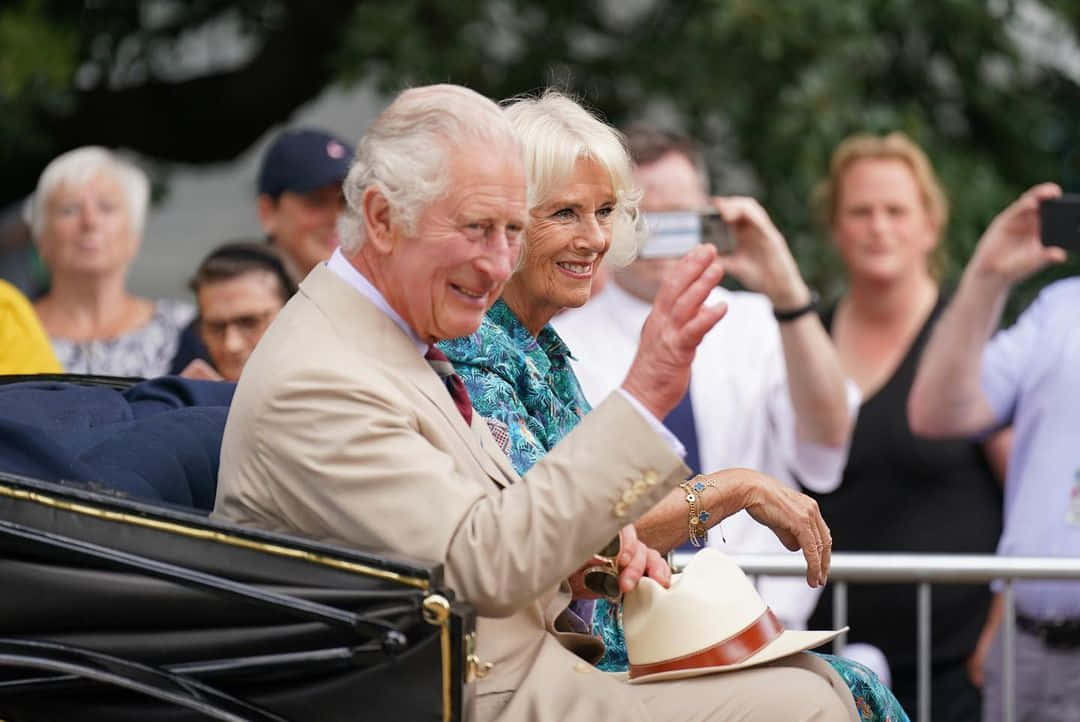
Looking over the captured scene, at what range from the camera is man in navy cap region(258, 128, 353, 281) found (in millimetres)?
5148

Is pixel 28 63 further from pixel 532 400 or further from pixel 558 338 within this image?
pixel 532 400

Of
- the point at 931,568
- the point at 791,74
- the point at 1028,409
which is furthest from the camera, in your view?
the point at 791,74

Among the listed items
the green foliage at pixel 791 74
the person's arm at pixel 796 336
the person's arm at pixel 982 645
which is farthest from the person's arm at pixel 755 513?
the green foliage at pixel 791 74

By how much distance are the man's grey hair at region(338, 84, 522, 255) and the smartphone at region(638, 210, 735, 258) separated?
2.22 meters

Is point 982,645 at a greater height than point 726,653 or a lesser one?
lesser

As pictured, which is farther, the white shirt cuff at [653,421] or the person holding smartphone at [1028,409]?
the person holding smartphone at [1028,409]

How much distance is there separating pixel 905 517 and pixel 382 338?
2.71 meters

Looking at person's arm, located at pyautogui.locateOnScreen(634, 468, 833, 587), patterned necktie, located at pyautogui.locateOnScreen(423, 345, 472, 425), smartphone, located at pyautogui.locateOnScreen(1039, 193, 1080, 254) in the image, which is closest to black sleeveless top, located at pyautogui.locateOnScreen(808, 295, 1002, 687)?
smartphone, located at pyautogui.locateOnScreen(1039, 193, 1080, 254)

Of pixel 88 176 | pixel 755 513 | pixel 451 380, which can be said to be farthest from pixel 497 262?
pixel 88 176

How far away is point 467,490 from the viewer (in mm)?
2574

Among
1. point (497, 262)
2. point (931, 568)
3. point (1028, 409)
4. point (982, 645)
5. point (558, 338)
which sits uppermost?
point (497, 262)

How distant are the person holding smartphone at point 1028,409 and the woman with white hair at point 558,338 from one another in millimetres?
1511

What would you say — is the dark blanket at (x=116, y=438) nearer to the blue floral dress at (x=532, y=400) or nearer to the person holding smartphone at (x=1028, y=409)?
the blue floral dress at (x=532, y=400)

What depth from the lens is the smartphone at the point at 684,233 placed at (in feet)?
16.2
